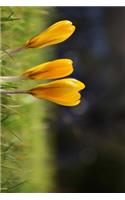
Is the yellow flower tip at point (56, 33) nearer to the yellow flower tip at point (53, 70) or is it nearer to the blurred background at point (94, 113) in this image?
the yellow flower tip at point (53, 70)

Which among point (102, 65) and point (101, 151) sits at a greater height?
point (102, 65)

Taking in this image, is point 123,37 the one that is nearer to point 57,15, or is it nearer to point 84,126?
point 84,126

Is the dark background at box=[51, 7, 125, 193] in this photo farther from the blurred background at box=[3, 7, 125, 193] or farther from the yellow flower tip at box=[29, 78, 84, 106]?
the yellow flower tip at box=[29, 78, 84, 106]

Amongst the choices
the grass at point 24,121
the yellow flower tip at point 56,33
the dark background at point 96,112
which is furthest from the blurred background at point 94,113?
the yellow flower tip at point 56,33

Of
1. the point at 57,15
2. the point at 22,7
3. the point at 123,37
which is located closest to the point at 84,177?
the point at 123,37

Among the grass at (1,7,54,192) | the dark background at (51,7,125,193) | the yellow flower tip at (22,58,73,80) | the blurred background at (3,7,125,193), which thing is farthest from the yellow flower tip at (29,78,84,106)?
the dark background at (51,7,125,193)
